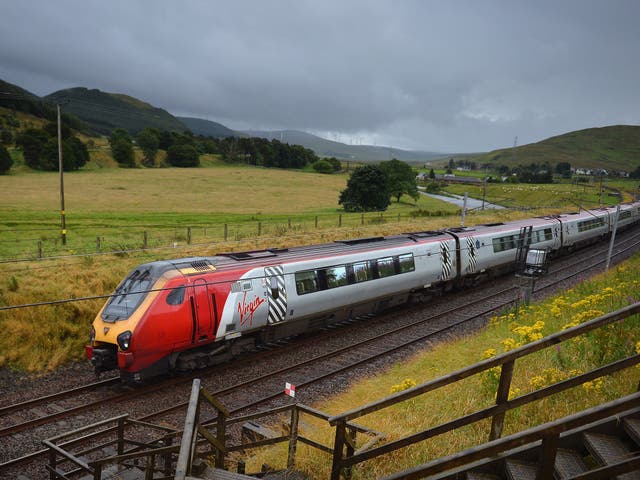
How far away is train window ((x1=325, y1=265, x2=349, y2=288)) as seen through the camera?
17031 mm

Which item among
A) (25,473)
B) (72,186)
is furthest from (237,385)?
(72,186)

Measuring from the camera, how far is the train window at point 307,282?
1598 centimetres

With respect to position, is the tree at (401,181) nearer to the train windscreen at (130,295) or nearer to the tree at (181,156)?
the tree at (181,156)

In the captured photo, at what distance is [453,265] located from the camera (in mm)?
23000

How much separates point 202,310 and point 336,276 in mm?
5591

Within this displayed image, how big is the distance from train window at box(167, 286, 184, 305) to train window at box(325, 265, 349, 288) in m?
5.64

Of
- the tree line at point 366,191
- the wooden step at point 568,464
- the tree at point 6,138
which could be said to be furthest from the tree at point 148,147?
the wooden step at point 568,464

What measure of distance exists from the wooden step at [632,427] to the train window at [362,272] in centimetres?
1391

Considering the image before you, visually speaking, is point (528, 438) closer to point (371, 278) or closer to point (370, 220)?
point (371, 278)

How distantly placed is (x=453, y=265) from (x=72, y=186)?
58.3 m

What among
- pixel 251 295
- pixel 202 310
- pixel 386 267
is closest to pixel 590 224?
pixel 386 267

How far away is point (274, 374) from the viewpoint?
47.4 feet

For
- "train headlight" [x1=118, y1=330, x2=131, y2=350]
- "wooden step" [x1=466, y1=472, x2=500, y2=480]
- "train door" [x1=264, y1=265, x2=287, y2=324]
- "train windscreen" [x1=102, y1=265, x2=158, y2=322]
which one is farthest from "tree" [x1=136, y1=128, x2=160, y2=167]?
"wooden step" [x1=466, y1=472, x2=500, y2=480]

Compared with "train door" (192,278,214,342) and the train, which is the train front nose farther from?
"train door" (192,278,214,342)
